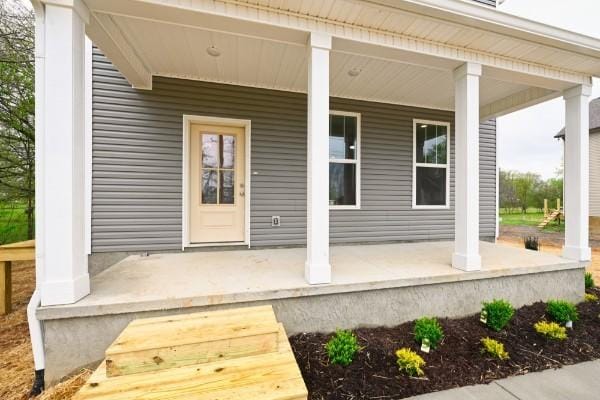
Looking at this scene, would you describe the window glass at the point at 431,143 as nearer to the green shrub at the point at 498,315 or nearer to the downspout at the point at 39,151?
the green shrub at the point at 498,315

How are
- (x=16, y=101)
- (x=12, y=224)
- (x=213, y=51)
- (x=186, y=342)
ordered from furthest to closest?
(x=12, y=224), (x=16, y=101), (x=213, y=51), (x=186, y=342)

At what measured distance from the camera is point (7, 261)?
10.8ft

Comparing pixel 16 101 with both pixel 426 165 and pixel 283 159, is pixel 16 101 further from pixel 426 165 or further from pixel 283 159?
pixel 426 165

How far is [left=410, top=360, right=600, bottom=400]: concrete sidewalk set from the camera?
6.10ft

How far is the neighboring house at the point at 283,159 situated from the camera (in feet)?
6.64

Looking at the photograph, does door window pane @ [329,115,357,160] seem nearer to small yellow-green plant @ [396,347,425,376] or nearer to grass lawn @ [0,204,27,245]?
small yellow-green plant @ [396,347,425,376]

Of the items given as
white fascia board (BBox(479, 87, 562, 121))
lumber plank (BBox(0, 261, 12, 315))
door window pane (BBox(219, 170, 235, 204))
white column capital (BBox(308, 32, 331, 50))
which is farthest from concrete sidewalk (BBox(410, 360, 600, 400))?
lumber plank (BBox(0, 261, 12, 315))

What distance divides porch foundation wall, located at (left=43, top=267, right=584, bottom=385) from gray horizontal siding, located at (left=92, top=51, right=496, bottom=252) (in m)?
1.77

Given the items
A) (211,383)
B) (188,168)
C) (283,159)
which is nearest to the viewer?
(211,383)

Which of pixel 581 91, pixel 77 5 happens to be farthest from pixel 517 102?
pixel 77 5

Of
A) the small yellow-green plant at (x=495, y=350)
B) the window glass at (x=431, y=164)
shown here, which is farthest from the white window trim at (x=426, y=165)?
the small yellow-green plant at (x=495, y=350)

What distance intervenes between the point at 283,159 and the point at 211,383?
318 cm

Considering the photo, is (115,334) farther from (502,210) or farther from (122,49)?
(502,210)

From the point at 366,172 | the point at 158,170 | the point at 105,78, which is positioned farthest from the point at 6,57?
the point at 366,172
